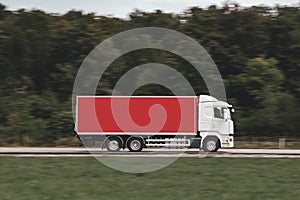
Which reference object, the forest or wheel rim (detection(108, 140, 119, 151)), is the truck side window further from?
the forest

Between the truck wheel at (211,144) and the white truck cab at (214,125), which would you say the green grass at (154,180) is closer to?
the truck wheel at (211,144)

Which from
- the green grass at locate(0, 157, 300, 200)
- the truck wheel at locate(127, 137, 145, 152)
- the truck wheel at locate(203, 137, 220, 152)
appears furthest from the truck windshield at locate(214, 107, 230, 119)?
the green grass at locate(0, 157, 300, 200)

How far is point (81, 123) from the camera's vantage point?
3288cm

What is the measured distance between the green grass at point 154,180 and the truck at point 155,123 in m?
7.67

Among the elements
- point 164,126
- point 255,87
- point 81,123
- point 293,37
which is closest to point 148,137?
point 164,126

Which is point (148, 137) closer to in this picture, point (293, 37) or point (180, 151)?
point (180, 151)

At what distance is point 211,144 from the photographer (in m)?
31.6

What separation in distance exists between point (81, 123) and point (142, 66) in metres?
17.0

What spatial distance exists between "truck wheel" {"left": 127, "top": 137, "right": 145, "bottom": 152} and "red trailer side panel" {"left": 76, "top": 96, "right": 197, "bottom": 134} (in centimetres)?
38

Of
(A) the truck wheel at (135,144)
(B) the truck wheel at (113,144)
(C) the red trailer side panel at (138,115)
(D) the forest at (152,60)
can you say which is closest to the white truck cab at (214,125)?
(C) the red trailer side panel at (138,115)

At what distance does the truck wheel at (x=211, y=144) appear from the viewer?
103ft

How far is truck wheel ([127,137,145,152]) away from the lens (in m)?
31.6

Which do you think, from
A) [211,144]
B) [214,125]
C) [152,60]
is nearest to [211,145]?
[211,144]

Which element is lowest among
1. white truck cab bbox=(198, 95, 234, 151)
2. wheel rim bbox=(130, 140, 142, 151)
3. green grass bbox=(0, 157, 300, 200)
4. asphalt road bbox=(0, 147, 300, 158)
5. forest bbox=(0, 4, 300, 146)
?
green grass bbox=(0, 157, 300, 200)
